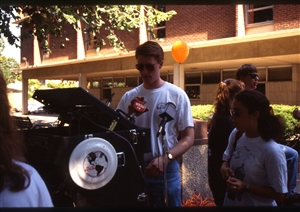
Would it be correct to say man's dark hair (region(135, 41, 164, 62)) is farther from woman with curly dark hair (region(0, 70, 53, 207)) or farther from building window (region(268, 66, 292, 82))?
building window (region(268, 66, 292, 82))

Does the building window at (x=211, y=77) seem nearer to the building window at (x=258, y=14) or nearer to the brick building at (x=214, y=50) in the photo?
the brick building at (x=214, y=50)

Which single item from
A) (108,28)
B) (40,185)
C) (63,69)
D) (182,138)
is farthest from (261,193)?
(63,69)

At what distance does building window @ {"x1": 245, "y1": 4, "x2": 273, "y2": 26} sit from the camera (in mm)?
10703

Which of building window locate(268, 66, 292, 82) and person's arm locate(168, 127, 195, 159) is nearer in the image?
person's arm locate(168, 127, 195, 159)

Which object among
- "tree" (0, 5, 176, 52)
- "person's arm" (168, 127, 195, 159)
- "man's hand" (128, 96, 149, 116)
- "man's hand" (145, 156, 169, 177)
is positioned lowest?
"man's hand" (145, 156, 169, 177)

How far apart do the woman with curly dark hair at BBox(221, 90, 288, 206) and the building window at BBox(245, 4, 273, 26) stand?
30.8 ft

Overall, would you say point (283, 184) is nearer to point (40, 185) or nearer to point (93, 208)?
point (93, 208)

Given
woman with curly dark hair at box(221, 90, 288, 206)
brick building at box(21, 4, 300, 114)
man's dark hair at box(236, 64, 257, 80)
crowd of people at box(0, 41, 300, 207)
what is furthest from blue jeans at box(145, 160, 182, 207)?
brick building at box(21, 4, 300, 114)

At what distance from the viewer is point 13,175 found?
3.97 ft

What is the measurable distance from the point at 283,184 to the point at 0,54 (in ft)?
11.8

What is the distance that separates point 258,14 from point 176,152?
10075 mm

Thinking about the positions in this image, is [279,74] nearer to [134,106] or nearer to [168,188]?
[168,188]

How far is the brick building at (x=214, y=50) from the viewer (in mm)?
9766

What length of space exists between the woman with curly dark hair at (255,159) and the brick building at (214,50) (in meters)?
7.06
